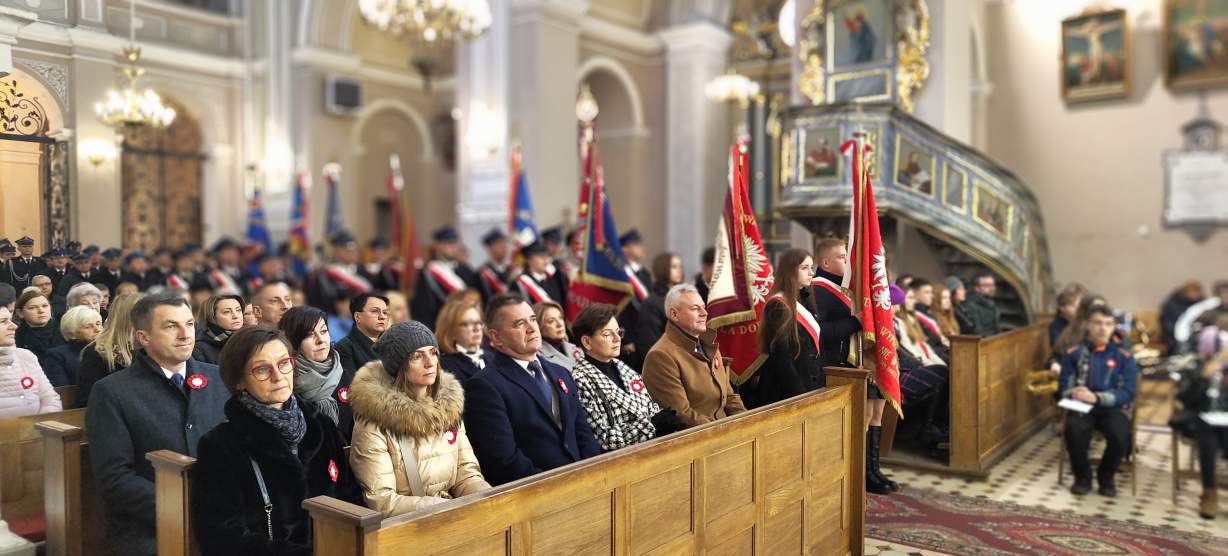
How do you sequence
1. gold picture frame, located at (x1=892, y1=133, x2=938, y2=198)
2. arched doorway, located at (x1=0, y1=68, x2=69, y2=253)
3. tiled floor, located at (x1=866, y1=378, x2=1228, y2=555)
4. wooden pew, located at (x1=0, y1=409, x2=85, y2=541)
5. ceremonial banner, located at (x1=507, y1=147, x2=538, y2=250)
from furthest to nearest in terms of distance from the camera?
1. ceremonial banner, located at (x1=507, y1=147, x2=538, y2=250)
2. gold picture frame, located at (x1=892, y1=133, x2=938, y2=198)
3. tiled floor, located at (x1=866, y1=378, x2=1228, y2=555)
4. arched doorway, located at (x1=0, y1=68, x2=69, y2=253)
5. wooden pew, located at (x1=0, y1=409, x2=85, y2=541)

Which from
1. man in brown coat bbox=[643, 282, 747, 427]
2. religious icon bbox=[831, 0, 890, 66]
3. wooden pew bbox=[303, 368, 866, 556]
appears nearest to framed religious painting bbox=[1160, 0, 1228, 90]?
religious icon bbox=[831, 0, 890, 66]

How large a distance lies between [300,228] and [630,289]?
8.30 meters

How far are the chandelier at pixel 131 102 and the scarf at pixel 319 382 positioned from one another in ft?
8.01

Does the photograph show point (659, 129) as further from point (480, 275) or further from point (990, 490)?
point (990, 490)

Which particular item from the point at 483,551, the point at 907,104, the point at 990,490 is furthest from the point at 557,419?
the point at 907,104

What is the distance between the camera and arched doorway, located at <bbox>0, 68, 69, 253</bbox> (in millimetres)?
4152

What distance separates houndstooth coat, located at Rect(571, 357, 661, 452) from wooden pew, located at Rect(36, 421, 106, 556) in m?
1.74

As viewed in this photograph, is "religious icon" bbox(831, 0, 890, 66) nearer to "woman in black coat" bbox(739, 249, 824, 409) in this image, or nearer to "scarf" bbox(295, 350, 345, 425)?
"woman in black coat" bbox(739, 249, 824, 409)

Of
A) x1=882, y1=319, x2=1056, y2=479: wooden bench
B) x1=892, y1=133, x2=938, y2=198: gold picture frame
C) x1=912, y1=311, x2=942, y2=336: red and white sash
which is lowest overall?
x1=882, y1=319, x2=1056, y2=479: wooden bench

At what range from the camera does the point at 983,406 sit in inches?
256

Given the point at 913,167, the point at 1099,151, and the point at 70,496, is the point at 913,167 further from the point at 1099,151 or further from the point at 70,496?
the point at 70,496

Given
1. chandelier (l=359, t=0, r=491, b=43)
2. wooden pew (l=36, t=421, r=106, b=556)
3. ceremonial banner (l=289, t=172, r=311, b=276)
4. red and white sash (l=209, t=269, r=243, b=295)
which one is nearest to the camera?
wooden pew (l=36, t=421, r=106, b=556)

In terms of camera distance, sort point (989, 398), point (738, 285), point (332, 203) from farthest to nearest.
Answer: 1. point (332, 203)
2. point (989, 398)
3. point (738, 285)

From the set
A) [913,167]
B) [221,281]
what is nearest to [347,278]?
[221,281]
